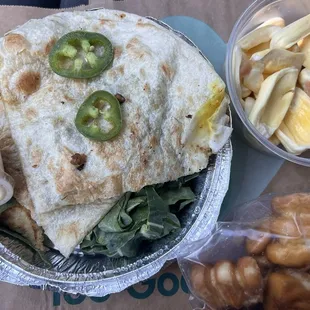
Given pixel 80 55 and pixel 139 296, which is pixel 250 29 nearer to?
pixel 80 55

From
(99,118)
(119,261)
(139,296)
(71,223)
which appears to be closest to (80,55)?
(99,118)

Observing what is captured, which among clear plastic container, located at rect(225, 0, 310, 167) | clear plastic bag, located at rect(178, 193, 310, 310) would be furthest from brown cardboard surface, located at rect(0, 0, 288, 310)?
clear plastic bag, located at rect(178, 193, 310, 310)

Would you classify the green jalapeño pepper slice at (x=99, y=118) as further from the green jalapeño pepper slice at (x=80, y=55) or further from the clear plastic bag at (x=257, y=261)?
the clear plastic bag at (x=257, y=261)

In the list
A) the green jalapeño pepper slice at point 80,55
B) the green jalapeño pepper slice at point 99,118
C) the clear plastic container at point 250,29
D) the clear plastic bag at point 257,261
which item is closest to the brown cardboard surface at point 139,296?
the clear plastic container at point 250,29

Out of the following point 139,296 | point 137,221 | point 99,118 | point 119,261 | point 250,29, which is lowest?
point 139,296

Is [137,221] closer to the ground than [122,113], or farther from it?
closer to the ground

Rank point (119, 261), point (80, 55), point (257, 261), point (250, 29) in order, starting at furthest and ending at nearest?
point (250, 29), point (119, 261), point (80, 55), point (257, 261)
